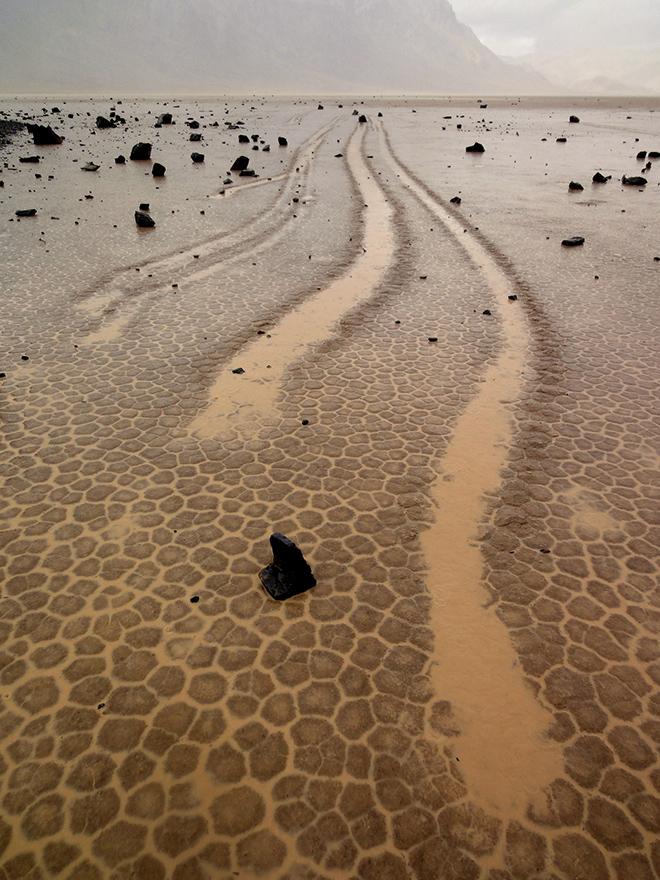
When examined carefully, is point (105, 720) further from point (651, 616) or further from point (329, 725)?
point (651, 616)

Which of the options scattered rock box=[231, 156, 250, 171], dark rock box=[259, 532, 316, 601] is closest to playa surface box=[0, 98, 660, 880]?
dark rock box=[259, 532, 316, 601]

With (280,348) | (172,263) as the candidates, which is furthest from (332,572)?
(172,263)

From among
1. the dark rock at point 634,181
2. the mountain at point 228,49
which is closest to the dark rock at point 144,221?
the dark rock at point 634,181

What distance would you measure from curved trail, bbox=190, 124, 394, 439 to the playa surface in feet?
0.24

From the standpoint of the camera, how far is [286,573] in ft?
14.8

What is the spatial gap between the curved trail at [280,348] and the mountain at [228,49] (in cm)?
9771

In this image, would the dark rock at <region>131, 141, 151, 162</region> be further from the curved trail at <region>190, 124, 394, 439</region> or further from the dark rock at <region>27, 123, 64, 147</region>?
the curved trail at <region>190, 124, 394, 439</region>

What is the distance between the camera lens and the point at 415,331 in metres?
9.13

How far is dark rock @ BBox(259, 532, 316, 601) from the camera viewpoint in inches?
175

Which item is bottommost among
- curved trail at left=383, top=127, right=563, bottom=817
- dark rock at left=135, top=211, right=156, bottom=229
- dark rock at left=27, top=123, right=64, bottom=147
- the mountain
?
curved trail at left=383, top=127, right=563, bottom=817

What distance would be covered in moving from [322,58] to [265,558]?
569 feet

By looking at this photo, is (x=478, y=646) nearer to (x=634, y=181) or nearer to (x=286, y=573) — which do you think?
(x=286, y=573)

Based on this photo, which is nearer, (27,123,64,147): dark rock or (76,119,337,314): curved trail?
(76,119,337,314): curved trail

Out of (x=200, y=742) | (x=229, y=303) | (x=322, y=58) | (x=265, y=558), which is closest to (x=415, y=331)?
(x=229, y=303)
